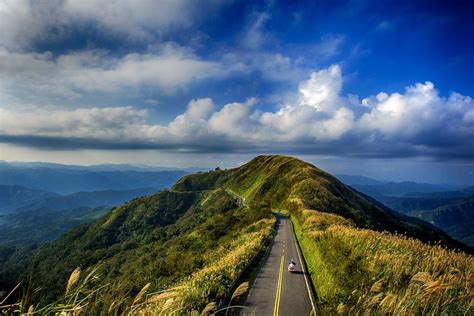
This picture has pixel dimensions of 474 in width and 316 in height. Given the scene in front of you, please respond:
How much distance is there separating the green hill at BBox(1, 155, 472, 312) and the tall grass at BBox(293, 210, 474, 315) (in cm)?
34

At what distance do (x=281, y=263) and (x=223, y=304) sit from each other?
12.0 meters

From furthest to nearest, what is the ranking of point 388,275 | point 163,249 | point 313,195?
1. point 313,195
2. point 163,249
3. point 388,275

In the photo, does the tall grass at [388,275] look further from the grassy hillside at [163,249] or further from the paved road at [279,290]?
the grassy hillside at [163,249]

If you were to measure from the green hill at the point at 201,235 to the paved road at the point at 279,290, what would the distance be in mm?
1569

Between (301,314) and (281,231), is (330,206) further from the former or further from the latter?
(301,314)

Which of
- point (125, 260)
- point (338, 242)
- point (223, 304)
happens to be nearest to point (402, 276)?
point (223, 304)

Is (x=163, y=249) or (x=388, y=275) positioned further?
(x=163, y=249)

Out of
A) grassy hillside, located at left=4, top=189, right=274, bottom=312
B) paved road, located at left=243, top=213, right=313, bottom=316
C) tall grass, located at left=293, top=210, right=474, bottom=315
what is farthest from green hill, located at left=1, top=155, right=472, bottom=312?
paved road, located at left=243, top=213, right=313, bottom=316

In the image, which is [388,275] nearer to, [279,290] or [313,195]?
[279,290]

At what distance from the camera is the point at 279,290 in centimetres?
1858

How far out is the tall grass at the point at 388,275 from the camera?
557 cm

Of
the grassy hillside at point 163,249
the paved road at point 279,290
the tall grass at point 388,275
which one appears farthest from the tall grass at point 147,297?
the tall grass at point 388,275

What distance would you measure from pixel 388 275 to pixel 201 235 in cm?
5344

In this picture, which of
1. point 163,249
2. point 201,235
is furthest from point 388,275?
point 163,249
